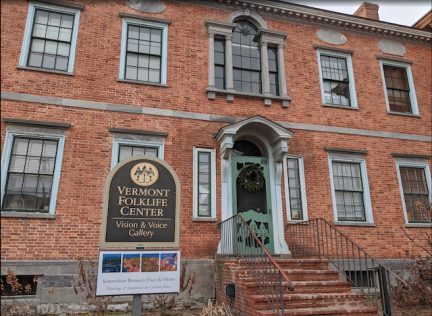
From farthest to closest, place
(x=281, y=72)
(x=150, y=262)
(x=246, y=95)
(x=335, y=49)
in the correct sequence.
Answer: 1. (x=335, y=49)
2. (x=281, y=72)
3. (x=246, y=95)
4. (x=150, y=262)

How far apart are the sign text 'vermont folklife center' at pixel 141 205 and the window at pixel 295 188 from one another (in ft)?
16.6

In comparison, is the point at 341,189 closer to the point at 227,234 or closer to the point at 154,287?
the point at 227,234

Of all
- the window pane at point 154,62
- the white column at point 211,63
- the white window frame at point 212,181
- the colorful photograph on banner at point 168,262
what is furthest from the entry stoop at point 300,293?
the window pane at point 154,62

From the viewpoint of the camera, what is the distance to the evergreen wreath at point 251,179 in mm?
9375

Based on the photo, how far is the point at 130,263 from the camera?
472 cm

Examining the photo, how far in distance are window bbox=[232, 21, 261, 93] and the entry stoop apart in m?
5.14

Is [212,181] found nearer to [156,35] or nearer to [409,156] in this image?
[156,35]

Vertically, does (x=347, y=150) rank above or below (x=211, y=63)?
below

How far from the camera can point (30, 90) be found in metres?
8.57

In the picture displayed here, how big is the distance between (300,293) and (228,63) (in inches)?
252

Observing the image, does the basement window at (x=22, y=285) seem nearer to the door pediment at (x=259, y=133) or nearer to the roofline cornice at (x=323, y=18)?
the door pediment at (x=259, y=133)

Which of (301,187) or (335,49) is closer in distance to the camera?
(301,187)

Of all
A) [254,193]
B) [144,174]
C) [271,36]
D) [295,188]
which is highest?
[271,36]

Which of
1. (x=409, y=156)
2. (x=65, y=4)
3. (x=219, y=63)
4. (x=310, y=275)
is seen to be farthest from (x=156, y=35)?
(x=409, y=156)
